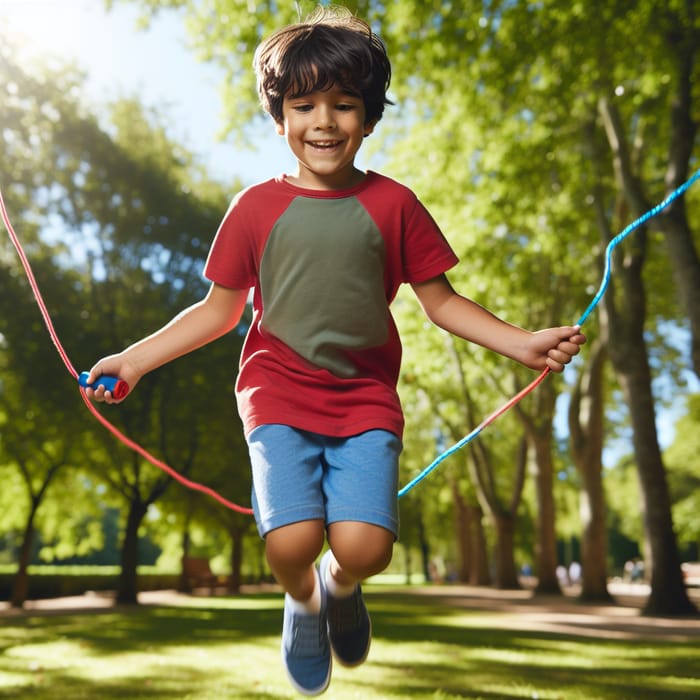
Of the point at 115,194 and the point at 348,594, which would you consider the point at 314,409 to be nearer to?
the point at 348,594

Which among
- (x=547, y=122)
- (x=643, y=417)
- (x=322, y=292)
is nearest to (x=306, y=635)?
(x=322, y=292)

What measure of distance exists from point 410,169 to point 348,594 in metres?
17.5

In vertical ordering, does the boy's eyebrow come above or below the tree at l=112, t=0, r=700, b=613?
below

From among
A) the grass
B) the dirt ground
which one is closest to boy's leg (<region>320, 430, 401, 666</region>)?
the grass

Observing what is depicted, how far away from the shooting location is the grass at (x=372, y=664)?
26.0 feet

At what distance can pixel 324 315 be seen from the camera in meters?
3.41

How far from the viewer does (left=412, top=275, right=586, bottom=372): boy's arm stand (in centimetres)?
333

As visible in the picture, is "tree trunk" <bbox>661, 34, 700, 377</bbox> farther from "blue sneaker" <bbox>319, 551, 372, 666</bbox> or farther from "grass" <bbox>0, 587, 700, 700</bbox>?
"blue sneaker" <bbox>319, 551, 372, 666</bbox>

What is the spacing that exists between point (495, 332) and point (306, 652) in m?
1.55

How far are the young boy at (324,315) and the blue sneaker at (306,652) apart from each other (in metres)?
0.27

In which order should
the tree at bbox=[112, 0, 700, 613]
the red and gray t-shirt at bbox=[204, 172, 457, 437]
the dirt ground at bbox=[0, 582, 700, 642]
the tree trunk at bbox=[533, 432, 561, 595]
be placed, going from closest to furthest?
the red and gray t-shirt at bbox=[204, 172, 457, 437], the tree at bbox=[112, 0, 700, 613], the dirt ground at bbox=[0, 582, 700, 642], the tree trunk at bbox=[533, 432, 561, 595]

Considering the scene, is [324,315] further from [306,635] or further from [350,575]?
[306,635]

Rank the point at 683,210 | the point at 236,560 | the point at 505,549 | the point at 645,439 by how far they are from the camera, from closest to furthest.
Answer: the point at 683,210
the point at 645,439
the point at 505,549
the point at 236,560

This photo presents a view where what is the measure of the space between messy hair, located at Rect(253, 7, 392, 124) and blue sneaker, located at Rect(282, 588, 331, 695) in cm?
202
